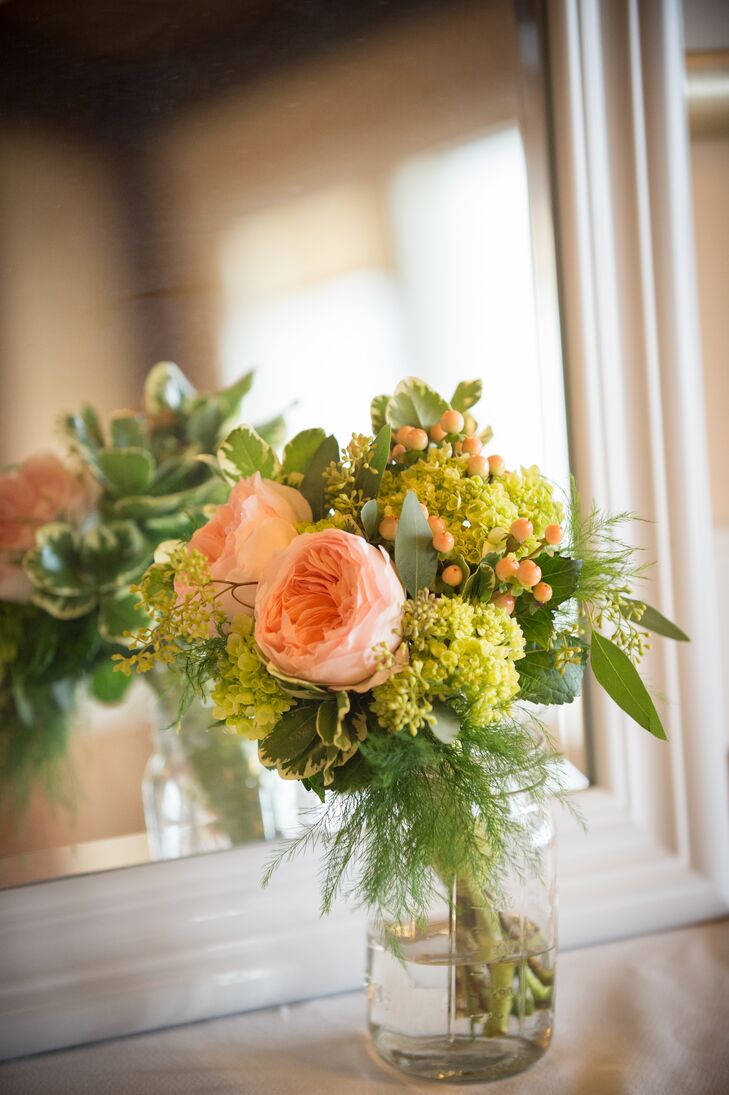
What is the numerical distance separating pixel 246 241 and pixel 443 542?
41cm

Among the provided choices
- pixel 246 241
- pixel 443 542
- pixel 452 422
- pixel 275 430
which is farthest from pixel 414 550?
pixel 246 241

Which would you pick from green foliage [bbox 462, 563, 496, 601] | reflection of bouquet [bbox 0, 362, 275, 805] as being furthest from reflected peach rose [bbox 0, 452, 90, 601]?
green foliage [bbox 462, 563, 496, 601]

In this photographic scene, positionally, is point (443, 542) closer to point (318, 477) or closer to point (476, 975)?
point (318, 477)

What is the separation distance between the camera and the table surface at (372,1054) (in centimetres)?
72

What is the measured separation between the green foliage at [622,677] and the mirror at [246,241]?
260 millimetres

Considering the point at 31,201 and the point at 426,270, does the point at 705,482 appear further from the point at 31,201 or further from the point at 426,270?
the point at 31,201

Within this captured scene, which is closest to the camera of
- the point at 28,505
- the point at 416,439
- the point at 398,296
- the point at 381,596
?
the point at 381,596

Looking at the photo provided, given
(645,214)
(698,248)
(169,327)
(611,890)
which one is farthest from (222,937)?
(698,248)

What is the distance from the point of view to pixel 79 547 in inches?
31.3

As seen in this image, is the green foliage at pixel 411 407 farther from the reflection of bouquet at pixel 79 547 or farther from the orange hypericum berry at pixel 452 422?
the reflection of bouquet at pixel 79 547

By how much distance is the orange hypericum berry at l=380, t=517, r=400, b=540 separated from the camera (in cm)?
62

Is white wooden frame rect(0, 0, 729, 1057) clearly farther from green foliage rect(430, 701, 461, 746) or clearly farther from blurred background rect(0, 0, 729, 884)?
green foliage rect(430, 701, 461, 746)

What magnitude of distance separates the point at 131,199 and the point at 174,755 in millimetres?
502

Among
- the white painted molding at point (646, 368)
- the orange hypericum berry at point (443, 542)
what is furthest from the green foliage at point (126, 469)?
the white painted molding at point (646, 368)
